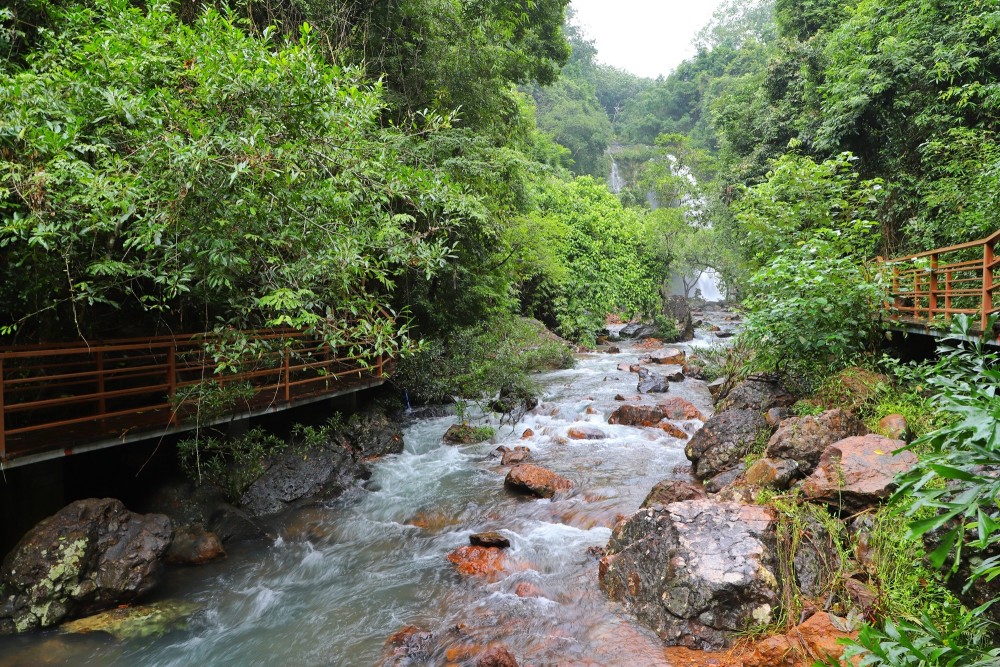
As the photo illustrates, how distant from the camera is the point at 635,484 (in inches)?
329

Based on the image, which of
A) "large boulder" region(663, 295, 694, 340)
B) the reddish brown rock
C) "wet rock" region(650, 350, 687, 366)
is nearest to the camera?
the reddish brown rock

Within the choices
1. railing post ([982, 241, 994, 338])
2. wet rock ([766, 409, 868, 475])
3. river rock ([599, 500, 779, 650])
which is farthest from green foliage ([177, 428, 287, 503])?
railing post ([982, 241, 994, 338])

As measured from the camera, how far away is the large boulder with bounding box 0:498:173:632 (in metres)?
5.29

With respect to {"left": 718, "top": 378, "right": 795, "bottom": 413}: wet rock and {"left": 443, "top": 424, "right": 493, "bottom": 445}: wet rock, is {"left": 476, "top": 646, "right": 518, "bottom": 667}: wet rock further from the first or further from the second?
{"left": 443, "top": 424, "right": 493, "bottom": 445}: wet rock

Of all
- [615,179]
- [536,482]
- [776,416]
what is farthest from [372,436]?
[615,179]

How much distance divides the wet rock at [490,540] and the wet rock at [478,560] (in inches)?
2.3

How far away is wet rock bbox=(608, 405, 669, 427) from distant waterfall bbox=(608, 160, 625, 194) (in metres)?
38.3

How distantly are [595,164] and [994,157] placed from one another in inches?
1514

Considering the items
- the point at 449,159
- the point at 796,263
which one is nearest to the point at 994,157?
the point at 796,263

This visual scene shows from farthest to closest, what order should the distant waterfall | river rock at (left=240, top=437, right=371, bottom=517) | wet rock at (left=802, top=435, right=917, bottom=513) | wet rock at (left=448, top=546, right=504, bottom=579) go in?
the distant waterfall, river rock at (left=240, top=437, right=371, bottom=517), wet rock at (left=448, top=546, right=504, bottom=579), wet rock at (left=802, top=435, right=917, bottom=513)

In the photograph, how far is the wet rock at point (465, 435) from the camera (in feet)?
37.1

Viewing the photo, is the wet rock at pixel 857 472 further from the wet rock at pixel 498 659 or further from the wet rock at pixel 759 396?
the wet rock at pixel 498 659

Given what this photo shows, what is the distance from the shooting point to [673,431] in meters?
10.8

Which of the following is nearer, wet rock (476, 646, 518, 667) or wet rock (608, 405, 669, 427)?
wet rock (476, 646, 518, 667)
